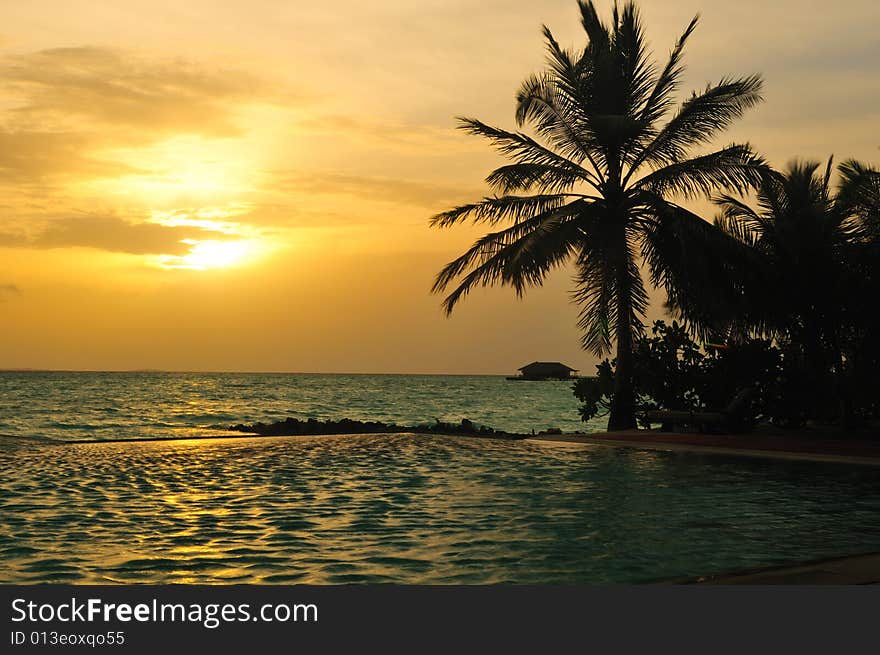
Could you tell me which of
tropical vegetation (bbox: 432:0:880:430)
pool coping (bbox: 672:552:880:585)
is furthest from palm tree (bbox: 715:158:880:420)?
pool coping (bbox: 672:552:880:585)

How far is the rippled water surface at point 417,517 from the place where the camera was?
304 inches

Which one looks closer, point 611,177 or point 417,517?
point 417,517

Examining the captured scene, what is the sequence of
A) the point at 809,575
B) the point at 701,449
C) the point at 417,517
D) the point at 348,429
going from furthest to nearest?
the point at 348,429 < the point at 701,449 < the point at 417,517 < the point at 809,575

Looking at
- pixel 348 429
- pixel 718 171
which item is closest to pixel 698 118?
pixel 718 171

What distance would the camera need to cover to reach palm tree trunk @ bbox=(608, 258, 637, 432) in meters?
24.4

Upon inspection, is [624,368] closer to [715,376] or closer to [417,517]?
[715,376]

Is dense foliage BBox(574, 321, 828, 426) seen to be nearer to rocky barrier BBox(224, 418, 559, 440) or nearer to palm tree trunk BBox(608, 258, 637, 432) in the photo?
palm tree trunk BBox(608, 258, 637, 432)

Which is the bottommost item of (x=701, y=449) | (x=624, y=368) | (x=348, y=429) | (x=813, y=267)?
(x=348, y=429)

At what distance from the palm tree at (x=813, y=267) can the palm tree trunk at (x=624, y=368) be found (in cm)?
293

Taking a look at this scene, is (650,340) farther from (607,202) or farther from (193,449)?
(193,449)

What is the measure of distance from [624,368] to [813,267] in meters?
5.50

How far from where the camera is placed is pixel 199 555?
8.19 meters

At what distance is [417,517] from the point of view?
409 inches

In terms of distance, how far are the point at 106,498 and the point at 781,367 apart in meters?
18.5
